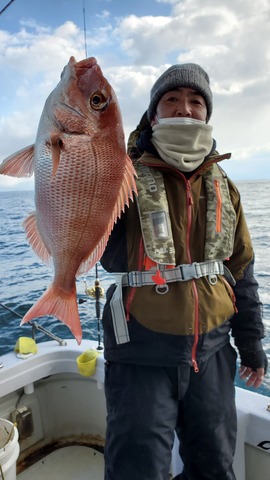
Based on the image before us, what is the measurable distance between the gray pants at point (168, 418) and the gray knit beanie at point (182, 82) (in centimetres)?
138

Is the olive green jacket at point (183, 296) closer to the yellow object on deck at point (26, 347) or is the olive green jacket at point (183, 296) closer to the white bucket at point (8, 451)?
the white bucket at point (8, 451)

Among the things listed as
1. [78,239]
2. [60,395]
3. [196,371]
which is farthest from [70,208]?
[60,395]

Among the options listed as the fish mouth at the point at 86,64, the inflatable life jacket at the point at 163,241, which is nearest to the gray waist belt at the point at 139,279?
the inflatable life jacket at the point at 163,241

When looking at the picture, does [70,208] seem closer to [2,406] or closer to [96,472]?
[2,406]

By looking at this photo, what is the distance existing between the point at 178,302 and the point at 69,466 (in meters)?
2.27

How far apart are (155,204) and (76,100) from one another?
697mm

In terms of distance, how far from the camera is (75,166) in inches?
51.5

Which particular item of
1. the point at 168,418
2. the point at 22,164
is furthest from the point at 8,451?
the point at 22,164

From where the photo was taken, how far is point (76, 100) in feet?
4.30

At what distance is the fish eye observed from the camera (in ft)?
4.34

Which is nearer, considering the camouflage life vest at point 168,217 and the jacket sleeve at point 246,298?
the camouflage life vest at point 168,217

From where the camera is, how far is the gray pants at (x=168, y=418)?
1.66m

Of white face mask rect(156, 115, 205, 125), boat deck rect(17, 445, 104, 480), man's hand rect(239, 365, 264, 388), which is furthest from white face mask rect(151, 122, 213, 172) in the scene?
boat deck rect(17, 445, 104, 480)

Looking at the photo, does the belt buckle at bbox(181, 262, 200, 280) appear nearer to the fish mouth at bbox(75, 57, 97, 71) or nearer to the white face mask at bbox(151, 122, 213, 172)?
the white face mask at bbox(151, 122, 213, 172)
